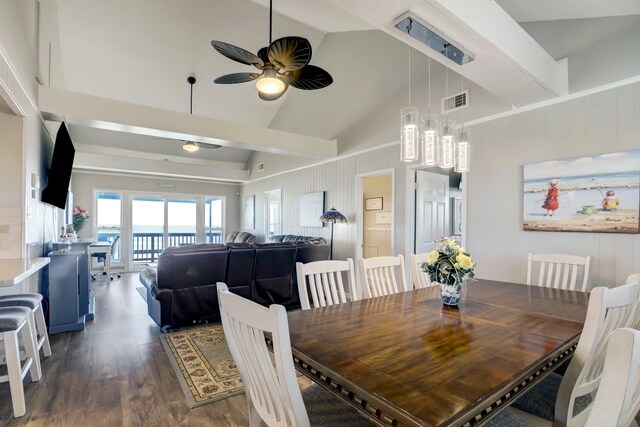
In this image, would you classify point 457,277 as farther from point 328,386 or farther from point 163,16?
point 163,16

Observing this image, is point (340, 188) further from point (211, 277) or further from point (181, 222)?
point (181, 222)

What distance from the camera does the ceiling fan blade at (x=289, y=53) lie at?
263 centimetres

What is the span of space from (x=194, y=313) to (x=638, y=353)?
381 centimetres

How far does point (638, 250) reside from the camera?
2566mm

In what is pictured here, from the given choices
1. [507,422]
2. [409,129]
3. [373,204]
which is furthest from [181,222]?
[507,422]

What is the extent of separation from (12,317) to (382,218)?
17.1ft

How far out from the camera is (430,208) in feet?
15.6

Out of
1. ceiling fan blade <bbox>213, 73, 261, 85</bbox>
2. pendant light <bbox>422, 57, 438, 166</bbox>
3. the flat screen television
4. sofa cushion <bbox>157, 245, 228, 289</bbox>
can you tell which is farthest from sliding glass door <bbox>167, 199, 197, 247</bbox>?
pendant light <bbox>422, 57, 438, 166</bbox>

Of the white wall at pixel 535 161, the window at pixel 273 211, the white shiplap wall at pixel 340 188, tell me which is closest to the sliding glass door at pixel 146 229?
the window at pixel 273 211

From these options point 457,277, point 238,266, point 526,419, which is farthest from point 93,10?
point 526,419

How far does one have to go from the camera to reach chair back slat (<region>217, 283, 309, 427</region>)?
36.7 inches

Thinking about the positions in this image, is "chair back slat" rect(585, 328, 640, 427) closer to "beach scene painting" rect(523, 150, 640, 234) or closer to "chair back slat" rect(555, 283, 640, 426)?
"chair back slat" rect(555, 283, 640, 426)

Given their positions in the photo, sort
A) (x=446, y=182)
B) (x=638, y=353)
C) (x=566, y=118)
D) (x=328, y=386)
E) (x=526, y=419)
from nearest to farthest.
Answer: (x=638, y=353) → (x=328, y=386) → (x=526, y=419) → (x=566, y=118) → (x=446, y=182)

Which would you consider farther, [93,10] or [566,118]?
[93,10]
